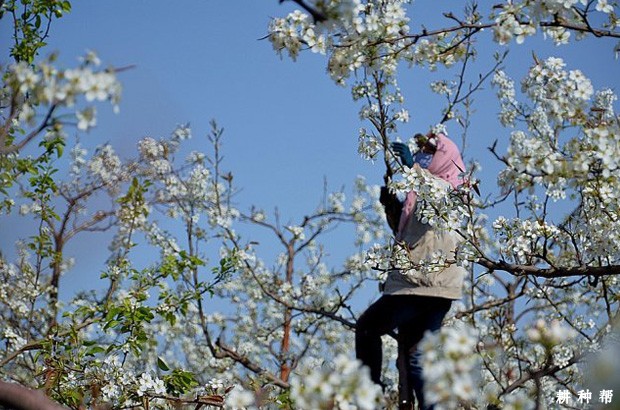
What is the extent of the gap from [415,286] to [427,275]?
89 millimetres

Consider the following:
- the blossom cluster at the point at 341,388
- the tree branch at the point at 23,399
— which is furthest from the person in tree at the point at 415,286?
the tree branch at the point at 23,399

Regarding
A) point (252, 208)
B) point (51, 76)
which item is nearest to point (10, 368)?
point (252, 208)

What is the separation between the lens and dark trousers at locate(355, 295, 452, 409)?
4328 mm

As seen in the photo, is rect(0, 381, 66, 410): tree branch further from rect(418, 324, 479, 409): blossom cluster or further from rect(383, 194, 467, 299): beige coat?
rect(383, 194, 467, 299): beige coat

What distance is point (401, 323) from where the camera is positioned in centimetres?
441

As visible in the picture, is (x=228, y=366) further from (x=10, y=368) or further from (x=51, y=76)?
(x=51, y=76)

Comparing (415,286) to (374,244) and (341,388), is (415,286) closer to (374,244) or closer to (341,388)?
(374,244)

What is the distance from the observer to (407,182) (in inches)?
134

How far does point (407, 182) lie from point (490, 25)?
81cm

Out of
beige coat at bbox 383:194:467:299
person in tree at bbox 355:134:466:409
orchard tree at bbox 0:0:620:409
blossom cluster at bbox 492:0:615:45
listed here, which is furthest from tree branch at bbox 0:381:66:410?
beige coat at bbox 383:194:467:299

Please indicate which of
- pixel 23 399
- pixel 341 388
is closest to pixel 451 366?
pixel 341 388

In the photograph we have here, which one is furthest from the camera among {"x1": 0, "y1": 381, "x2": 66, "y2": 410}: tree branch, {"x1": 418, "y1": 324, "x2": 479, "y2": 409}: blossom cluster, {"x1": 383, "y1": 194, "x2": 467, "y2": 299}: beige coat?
{"x1": 383, "y1": 194, "x2": 467, "y2": 299}: beige coat

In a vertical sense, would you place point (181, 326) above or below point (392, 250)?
above

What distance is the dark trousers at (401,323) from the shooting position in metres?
4.33
